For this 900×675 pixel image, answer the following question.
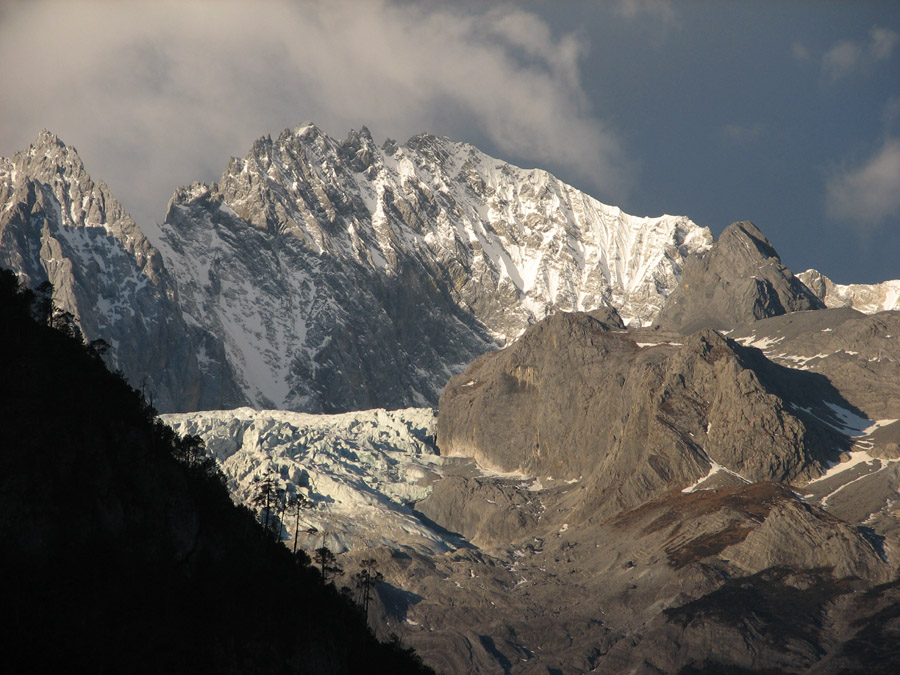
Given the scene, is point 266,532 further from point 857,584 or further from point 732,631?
point 857,584

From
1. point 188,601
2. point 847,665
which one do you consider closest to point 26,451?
point 188,601

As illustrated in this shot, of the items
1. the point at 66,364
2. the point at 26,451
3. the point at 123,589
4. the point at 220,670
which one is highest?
the point at 66,364

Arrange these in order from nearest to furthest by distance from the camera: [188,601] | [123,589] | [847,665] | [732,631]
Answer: [123,589] < [188,601] < [847,665] < [732,631]

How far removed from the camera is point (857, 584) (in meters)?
197

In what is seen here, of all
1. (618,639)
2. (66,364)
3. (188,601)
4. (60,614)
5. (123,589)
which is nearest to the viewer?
(60,614)

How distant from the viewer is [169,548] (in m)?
77.6

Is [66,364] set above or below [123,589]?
above

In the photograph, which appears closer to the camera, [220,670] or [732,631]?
[220,670]

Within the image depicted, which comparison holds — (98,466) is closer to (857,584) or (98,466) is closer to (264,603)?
(264,603)

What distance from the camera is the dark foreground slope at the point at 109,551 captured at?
66000mm

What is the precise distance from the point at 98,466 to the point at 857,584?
161m

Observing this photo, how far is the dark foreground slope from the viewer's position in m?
66.0

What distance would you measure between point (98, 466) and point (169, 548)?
321 inches

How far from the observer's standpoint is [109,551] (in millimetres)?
72062
